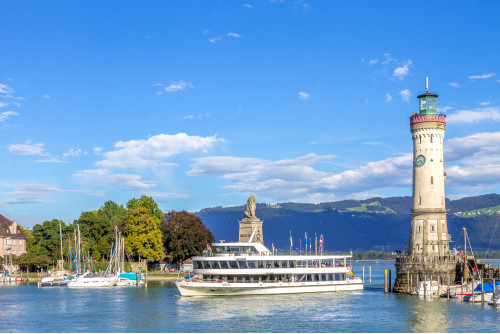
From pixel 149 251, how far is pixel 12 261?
31.8m

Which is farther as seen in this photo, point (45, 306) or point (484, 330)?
point (45, 306)

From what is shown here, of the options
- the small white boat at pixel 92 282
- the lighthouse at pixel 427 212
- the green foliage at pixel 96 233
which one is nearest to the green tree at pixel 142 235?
the green foliage at pixel 96 233

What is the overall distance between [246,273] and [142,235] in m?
45.1

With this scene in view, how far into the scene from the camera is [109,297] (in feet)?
250

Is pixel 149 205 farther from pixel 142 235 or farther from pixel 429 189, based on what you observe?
pixel 429 189

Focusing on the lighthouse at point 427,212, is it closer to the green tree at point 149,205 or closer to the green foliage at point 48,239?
the green tree at point 149,205

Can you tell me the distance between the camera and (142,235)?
111062 mm

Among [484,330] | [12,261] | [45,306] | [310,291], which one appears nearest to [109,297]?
[45,306]

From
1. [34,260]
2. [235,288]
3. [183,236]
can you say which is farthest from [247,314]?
[34,260]

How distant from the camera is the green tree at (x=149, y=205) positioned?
124m

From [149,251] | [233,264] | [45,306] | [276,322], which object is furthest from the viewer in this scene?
[149,251]

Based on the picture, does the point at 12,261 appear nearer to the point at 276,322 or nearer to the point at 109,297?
the point at 109,297

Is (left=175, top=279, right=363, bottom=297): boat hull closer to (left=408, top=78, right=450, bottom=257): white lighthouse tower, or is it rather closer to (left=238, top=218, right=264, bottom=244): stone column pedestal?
(left=408, top=78, right=450, bottom=257): white lighthouse tower

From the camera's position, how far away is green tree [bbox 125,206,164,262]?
4377 inches
